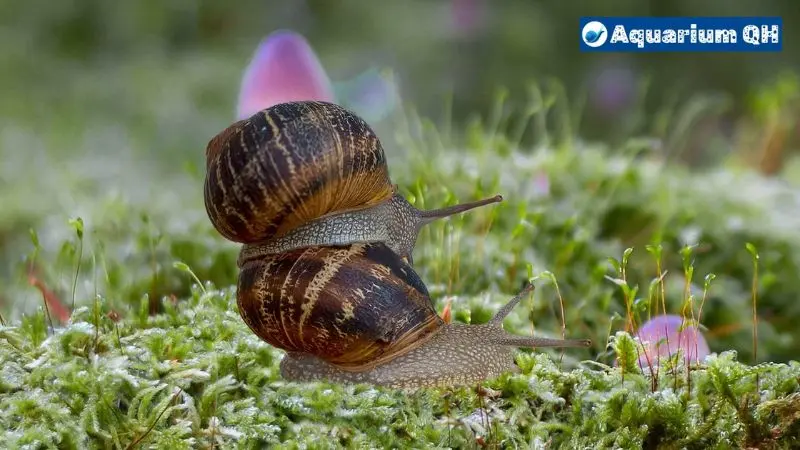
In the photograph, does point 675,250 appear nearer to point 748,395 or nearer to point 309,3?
point 748,395

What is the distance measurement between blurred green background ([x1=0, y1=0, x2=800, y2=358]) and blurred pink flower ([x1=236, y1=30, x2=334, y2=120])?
144cm

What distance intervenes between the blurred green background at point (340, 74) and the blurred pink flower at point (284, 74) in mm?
1442

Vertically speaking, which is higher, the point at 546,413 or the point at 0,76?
the point at 0,76

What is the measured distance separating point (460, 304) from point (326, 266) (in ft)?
1.61

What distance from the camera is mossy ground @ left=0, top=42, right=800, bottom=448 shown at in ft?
4.34

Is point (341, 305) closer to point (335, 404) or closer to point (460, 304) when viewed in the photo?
point (335, 404)

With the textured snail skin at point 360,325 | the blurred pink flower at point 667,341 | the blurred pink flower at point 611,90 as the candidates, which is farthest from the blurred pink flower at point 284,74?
the blurred pink flower at point 611,90

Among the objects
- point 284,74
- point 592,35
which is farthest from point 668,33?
point 284,74

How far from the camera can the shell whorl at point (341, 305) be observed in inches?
53.6

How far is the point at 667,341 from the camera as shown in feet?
4.70

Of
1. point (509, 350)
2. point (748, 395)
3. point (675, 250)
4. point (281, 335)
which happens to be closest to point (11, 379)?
point (281, 335)

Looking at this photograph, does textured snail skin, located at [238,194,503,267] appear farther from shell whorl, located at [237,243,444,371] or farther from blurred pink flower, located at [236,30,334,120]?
blurred pink flower, located at [236,30,334,120]

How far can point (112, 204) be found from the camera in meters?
2.87

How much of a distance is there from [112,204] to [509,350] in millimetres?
1890
